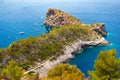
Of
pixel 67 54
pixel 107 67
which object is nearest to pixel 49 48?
pixel 67 54

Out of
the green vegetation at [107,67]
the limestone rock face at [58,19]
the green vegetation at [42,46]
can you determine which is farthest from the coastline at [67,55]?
the green vegetation at [107,67]

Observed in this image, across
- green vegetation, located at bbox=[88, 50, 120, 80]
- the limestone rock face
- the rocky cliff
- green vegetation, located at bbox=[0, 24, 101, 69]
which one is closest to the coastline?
green vegetation, located at bbox=[0, 24, 101, 69]

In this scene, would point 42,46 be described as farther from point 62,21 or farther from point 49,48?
point 62,21

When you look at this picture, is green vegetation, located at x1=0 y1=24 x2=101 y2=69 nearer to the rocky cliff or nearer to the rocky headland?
the rocky headland

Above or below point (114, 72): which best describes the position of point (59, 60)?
below

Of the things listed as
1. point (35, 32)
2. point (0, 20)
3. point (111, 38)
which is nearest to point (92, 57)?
point (111, 38)

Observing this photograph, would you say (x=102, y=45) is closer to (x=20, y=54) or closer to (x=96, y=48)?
(x=96, y=48)

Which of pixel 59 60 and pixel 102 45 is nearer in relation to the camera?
pixel 59 60
